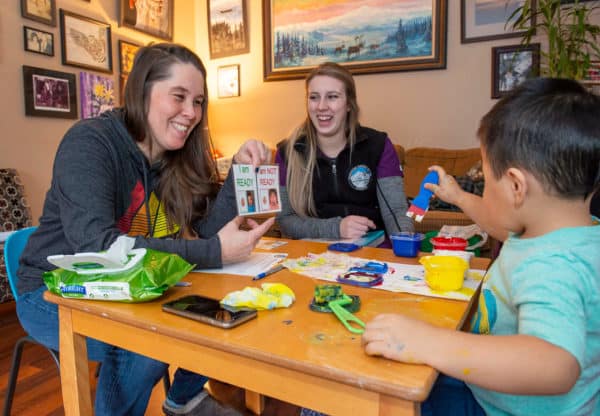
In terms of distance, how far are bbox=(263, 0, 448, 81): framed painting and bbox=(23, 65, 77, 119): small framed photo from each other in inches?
66.4

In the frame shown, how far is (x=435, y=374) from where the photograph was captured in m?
0.55

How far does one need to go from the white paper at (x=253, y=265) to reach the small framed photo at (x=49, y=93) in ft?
8.32

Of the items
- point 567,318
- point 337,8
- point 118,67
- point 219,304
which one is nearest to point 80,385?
point 219,304

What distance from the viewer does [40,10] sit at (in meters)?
2.90

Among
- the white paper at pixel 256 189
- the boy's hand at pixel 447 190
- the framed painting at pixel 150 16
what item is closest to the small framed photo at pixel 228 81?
the framed painting at pixel 150 16

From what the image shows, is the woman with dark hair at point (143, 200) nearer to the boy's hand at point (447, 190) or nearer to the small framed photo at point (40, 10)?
the boy's hand at point (447, 190)

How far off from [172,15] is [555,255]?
4.28 metres

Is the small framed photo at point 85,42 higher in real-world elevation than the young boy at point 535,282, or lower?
higher

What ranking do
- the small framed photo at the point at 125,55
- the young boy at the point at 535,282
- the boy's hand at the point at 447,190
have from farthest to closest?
the small framed photo at the point at 125,55 → the boy's hand at the point at 447,190 → the young boy at the point at 535,282

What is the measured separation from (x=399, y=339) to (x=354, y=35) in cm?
344

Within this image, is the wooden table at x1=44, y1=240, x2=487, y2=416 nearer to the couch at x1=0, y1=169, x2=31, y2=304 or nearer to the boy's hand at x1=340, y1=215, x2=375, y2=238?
the boy's hand at x1=340, y1=215, x2=375, y2=238

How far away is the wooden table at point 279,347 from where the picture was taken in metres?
0.54

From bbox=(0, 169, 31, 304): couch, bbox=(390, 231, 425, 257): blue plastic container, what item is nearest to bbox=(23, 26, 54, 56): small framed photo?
bbox=(0, 169, 31, 304): couch

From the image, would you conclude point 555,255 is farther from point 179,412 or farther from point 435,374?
point 179,412
